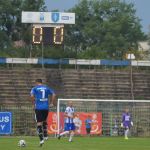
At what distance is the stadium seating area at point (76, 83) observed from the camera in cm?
5656

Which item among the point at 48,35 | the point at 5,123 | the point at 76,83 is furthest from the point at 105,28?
the point at 5,123

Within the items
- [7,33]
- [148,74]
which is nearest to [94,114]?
[148,74]

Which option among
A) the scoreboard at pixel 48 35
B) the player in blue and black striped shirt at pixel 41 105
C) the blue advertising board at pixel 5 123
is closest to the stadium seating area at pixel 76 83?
the scoreboard at pixel 48 35

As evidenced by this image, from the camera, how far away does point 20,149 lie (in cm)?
1830

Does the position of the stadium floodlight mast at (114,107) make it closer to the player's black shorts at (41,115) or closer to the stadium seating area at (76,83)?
the stadium seating area at (76,83)

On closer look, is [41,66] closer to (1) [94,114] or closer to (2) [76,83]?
(2) [76,83]

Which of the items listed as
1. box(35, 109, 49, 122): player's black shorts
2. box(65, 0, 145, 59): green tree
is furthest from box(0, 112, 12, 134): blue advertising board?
box(65, 0, 145, 59): green tree

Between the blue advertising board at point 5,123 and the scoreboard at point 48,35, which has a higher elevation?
the scoreboard at point 48,35

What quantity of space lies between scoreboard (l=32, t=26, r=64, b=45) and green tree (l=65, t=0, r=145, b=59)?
53.3 m

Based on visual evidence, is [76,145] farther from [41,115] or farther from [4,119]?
[4,119]

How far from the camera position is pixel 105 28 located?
104 m

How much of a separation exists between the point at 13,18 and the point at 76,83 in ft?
128

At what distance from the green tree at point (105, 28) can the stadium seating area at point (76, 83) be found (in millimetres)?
36786

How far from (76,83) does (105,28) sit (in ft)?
149
